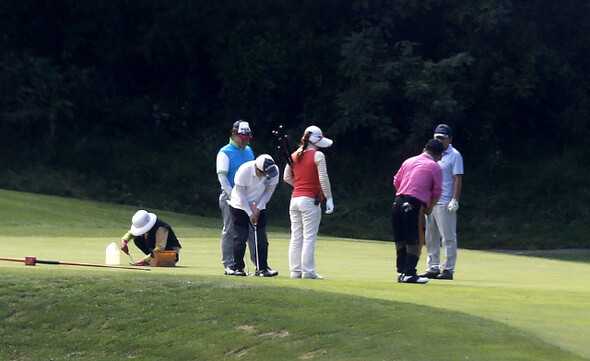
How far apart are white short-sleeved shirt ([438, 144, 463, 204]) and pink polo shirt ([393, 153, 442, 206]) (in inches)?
61.4

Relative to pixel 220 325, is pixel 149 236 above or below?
above

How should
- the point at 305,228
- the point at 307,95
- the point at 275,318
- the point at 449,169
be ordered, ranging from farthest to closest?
the point at 307,95
the point at 449,169
the point at 305,228
the point at 275,318

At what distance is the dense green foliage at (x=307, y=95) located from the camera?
3878 centimetres

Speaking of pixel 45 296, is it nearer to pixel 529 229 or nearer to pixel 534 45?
pixel 529 229

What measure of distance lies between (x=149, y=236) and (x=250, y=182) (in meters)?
2.73

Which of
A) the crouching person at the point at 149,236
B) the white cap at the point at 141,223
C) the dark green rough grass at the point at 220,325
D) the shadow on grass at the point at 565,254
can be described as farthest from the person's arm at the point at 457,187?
the shadow on grass at the point at 565,254

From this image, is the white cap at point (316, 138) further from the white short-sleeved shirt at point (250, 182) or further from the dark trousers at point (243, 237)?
the dark trousers at point (243, 237)

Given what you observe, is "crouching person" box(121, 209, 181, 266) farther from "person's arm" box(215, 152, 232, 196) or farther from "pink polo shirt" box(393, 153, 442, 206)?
"pink polo shirt" box(393, 153, 442, 206)

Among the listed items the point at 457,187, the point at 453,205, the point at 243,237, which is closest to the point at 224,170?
the point at 243,237

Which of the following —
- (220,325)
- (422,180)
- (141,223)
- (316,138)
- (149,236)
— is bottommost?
(220,325)

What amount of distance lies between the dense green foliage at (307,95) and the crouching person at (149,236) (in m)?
21.6

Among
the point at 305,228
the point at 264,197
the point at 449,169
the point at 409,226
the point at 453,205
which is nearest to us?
the point at 409,226

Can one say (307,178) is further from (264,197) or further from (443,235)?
(443,235)

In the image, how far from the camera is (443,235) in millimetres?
14758
